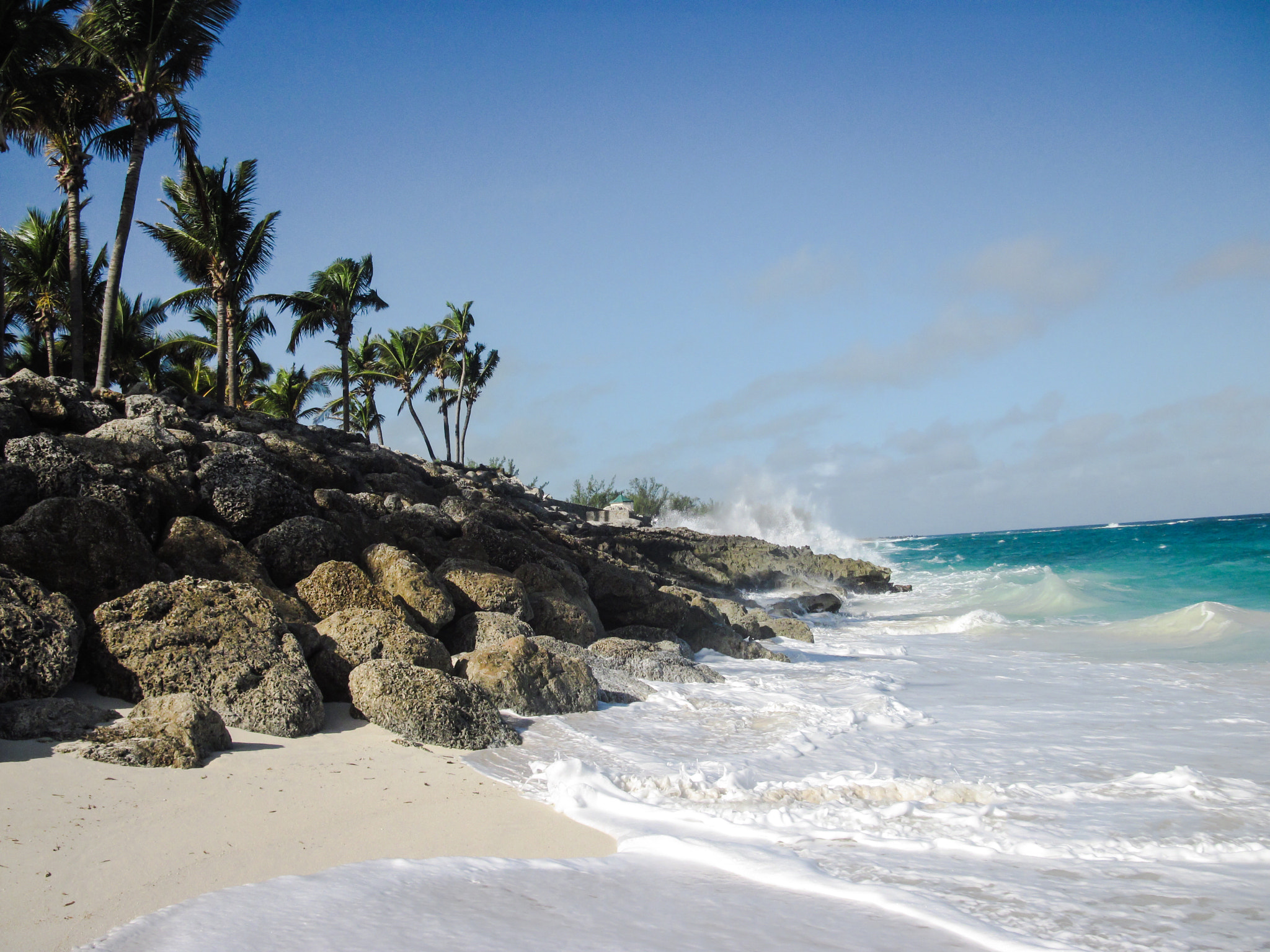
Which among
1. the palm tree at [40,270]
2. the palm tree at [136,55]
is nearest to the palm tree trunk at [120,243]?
the palm tree at [136,55]

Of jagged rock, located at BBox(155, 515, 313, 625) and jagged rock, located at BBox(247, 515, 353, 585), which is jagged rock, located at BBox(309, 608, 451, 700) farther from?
jagged rock, located at BBox(247, 515, 353, 585)

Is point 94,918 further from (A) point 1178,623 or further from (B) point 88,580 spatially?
(A) point 1178,623

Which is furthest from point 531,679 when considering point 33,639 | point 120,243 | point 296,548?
point 120,243

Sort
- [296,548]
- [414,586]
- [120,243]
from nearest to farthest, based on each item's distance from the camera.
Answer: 1. [414,586]
2. [296,548]
3. [120,243]

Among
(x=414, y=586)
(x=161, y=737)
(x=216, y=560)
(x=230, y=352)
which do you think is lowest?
(x=161, y=737)

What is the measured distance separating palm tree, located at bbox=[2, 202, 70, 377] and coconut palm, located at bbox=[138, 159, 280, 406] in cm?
598

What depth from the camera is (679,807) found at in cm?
420

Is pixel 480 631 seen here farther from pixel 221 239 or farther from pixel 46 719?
pixel 221 239

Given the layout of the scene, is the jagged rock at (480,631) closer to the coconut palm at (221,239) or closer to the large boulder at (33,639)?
the large boulder at (33,639)

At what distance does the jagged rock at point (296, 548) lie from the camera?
23.0 feet

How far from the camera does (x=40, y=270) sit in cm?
2553

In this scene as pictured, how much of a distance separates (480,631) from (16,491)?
3621 millimetres

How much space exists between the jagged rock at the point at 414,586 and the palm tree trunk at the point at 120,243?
10.9 m

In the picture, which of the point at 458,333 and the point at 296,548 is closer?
the point at 296,548
